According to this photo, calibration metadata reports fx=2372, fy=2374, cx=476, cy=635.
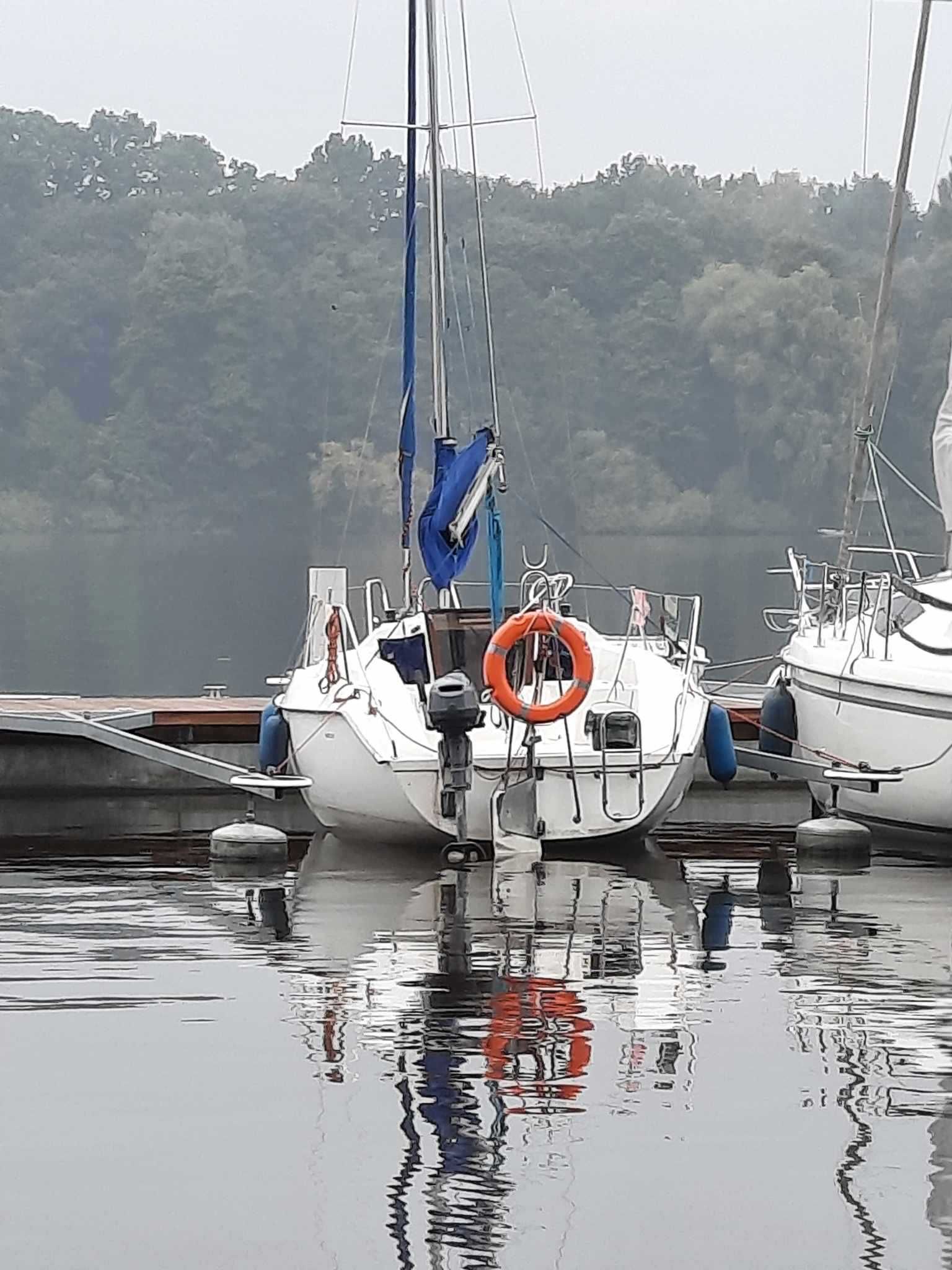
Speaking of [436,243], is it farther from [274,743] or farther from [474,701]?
[474,701]

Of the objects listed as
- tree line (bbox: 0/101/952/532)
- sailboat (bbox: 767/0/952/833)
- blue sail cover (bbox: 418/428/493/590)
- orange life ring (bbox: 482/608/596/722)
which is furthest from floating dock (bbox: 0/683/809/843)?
tree line (bbox: 0/101/952/532)

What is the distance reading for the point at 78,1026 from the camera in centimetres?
793

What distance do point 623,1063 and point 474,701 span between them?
428 cm

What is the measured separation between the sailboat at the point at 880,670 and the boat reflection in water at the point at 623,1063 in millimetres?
1163

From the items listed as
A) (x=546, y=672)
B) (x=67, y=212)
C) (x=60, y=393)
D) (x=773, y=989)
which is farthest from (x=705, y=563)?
(x=773, y=989)

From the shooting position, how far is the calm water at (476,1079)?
5715 millimetres

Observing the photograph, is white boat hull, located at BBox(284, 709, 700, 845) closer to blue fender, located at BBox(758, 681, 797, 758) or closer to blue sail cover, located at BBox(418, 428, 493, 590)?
blue sail cover, located at BBox(418, 428, 493, 590)

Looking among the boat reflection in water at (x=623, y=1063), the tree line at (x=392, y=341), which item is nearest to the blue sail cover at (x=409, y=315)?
the boat reflection in water at (x=623, y=1063)

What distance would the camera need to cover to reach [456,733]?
11648 mm

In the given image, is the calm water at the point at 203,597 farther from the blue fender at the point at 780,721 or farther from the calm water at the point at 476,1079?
the calm water at the point at 476,1079

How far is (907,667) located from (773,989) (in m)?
4.32

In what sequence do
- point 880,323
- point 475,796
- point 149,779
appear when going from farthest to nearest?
1. point 880,323
2. point 149,779
3. point 475,796

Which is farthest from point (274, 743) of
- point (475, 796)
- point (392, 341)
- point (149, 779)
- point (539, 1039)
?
point (392, 341)

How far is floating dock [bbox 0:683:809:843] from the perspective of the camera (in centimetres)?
1430
